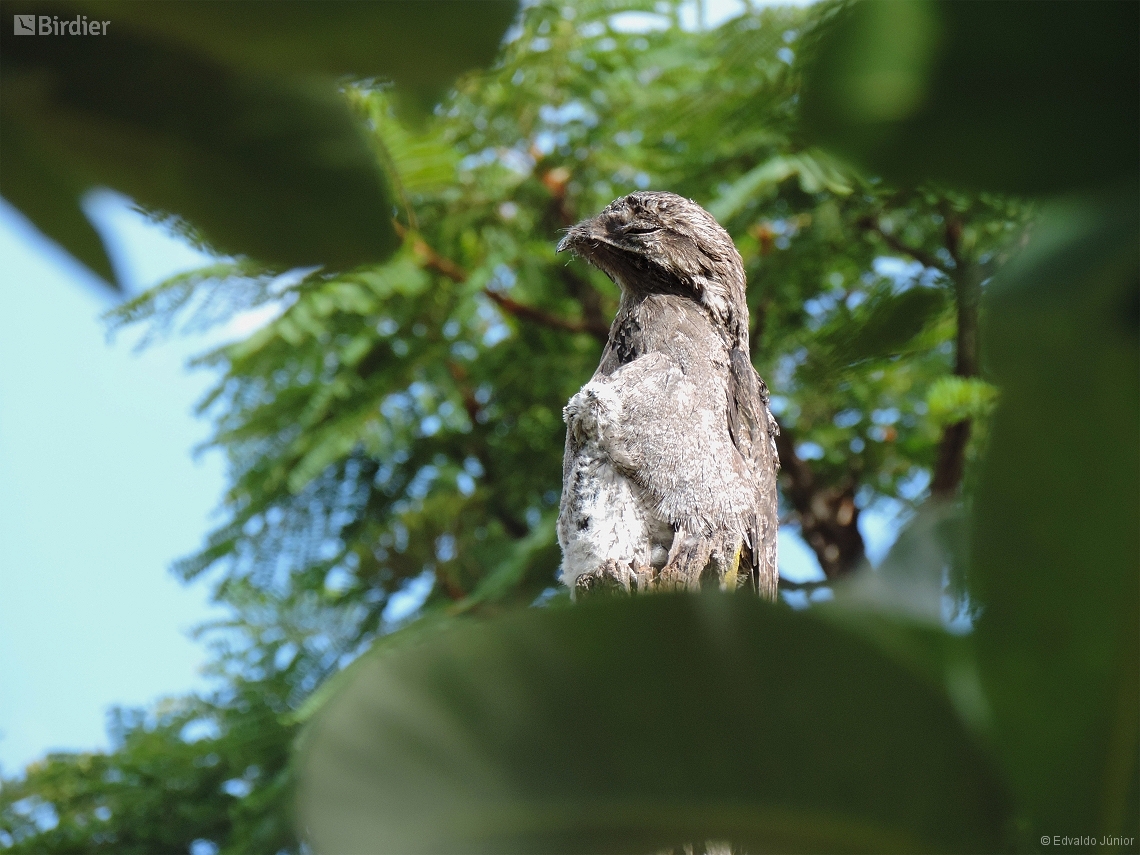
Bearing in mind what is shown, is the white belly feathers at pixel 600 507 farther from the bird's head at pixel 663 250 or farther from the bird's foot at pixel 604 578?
the bird's head at pixel 663 250

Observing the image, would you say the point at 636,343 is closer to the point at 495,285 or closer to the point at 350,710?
the point at 350,710

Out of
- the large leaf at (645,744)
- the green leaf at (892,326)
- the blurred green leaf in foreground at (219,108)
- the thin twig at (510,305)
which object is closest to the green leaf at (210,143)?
the blurred green leaf in foreground at (219,108)

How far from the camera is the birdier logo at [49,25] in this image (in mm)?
214

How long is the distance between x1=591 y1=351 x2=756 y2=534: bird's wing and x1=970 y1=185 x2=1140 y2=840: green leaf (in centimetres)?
164

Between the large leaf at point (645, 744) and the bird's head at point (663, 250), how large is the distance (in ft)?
6.23

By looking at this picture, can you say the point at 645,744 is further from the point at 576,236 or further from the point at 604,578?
the point at 576,236

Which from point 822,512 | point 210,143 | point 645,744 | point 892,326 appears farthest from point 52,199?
point 822,512

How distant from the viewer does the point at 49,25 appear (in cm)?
21

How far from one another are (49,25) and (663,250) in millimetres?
1933

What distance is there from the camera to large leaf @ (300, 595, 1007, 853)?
21cm

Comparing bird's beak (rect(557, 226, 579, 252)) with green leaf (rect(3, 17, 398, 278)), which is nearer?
green leaf (rect(3, 17, 398, 278))

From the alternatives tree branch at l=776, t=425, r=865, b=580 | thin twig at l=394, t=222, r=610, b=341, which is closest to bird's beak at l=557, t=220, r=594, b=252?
thin twig at l=394, t=222, r=610, b=341

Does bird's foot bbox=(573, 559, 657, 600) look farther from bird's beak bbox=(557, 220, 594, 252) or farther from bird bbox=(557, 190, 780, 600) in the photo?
bird's beak bbox=(557, 220, 594, 252)

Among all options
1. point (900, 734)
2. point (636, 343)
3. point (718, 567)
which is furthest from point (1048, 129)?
point (636, 343)
